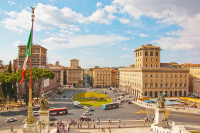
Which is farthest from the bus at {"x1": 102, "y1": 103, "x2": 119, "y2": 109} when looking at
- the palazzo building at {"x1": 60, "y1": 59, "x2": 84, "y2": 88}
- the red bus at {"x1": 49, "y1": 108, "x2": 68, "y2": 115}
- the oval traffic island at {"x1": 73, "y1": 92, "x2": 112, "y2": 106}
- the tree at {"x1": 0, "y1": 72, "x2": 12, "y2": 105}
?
the palazzo building at {"x1": 60, "y1": 59, "x2": 84, "y2": 88}

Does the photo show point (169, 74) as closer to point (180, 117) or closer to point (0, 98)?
point (180, 117)

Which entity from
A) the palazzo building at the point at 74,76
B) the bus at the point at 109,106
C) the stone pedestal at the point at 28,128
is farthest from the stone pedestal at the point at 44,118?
the palazzo building at the point at 74,76

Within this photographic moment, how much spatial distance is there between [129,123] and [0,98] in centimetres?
3325

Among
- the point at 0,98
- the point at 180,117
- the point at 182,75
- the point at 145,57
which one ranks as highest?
the point at 145,57

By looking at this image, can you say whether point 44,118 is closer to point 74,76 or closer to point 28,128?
point 28,128

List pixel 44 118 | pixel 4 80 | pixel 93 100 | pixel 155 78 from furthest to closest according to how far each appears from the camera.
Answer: pixel 155 78 < pixel 93 100 < pixel 4 80 < pixel 44 118

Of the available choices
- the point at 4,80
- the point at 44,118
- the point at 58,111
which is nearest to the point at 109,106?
the point at 58,111

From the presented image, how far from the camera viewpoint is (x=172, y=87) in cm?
6206

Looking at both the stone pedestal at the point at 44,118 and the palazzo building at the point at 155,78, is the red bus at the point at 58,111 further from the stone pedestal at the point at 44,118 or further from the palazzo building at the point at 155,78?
the palazzo building at the point at 155,78

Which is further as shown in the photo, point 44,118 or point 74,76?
point 74,76

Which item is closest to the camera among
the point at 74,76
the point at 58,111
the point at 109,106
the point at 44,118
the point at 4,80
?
the point at 44,118

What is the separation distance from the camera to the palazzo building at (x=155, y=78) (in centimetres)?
6016

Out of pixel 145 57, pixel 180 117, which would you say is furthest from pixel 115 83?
pixel 180 117

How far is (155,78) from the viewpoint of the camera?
60875 millimetres
